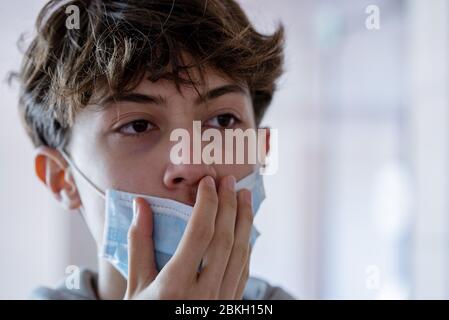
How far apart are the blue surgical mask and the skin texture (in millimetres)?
11

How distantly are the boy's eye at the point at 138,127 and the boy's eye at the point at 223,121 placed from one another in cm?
8

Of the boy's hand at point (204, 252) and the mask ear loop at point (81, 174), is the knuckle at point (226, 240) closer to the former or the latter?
the boy's hand at point (204, 252)

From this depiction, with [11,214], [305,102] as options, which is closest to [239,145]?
[11,214]

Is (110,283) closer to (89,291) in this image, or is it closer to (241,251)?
(89,291)

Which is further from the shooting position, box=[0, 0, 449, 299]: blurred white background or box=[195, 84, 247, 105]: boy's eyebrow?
box=[0, 0, 449, 299]: blurred white background

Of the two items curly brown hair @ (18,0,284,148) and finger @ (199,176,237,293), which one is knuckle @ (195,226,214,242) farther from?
curly brown hair @ (18,0,284,148)

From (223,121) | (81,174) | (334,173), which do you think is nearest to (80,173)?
(81,174)

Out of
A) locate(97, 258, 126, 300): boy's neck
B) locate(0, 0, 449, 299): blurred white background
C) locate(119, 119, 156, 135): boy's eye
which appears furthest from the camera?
locate(0, 0, 449, 299): blurred white background

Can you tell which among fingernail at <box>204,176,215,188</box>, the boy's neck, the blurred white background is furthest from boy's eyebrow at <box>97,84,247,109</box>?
the blurred white background

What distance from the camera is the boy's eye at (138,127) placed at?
2.37 ft

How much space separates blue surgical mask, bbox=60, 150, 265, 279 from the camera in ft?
2.24

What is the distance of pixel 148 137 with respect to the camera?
72 cm

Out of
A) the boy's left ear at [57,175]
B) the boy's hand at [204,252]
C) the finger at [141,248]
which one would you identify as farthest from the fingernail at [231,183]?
the boy's left ear at [57,175]

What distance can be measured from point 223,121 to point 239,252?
20 centimetres
